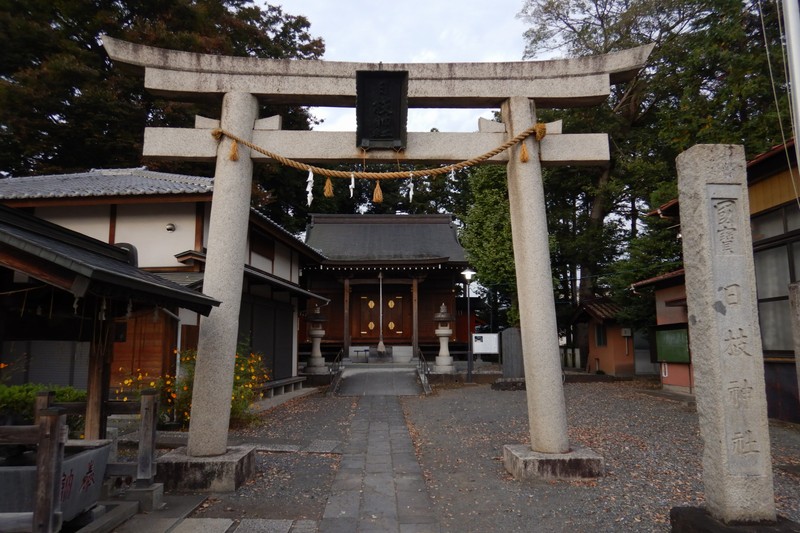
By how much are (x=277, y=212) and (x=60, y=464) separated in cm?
2614

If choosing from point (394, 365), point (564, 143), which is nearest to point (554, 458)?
point (564, 143)

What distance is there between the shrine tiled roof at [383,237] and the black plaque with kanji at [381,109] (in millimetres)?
16030

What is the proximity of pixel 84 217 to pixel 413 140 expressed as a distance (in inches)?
375

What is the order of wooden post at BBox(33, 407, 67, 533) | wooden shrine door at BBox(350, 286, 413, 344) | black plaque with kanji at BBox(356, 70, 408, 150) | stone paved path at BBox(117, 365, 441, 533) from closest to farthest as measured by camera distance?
wooden post at BBox(33, 407, 67, 533) < stone paved path at BBox(117, 365, 441, 533) < black plaque with kanji at BBox(356, 70, 408, 150) < wooden shrine door at BBox(350, 286, 413, 344)

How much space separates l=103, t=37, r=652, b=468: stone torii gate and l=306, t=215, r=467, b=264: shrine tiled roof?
15839 mm

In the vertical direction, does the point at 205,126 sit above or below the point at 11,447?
above

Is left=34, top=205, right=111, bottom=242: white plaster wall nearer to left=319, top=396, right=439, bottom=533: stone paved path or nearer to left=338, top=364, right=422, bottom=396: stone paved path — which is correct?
left=319, top=396, right=439, bottom=533: stone paved path

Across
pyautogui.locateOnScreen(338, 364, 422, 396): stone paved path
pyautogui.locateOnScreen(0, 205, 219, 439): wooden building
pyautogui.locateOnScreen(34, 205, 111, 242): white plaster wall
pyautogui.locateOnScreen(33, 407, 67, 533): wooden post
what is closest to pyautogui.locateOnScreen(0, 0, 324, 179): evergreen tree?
pyautogui.locateOnScreen(34, 205, 111, 242): white plaster wall

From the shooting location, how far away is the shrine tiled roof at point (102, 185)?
1145 cm

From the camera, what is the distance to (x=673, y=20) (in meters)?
20.5

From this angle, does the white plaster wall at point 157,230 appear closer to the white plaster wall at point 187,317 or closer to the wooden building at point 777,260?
the white plaster wall at point 187,317

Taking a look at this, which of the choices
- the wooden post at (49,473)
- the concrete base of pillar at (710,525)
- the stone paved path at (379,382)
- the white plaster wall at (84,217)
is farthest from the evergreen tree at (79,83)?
the concrete base of pillar at (710,525)

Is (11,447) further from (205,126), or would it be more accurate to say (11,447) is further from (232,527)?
(205,126)

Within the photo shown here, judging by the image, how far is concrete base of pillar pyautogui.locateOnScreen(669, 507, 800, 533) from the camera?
11.5 ft
